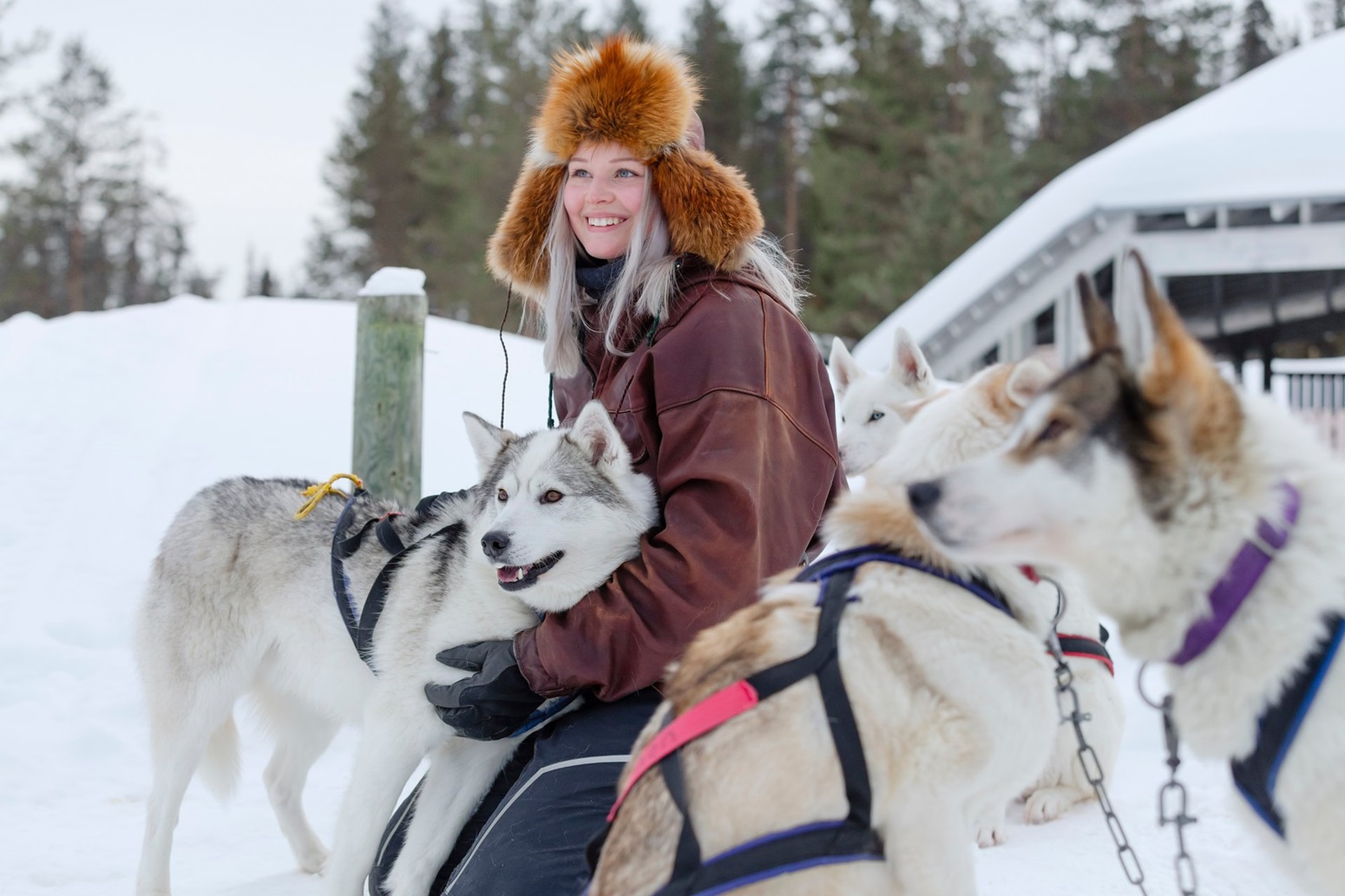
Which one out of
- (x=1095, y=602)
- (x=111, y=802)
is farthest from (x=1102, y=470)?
(x=111, y=802)

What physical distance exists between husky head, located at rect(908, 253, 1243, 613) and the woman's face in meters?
1.62

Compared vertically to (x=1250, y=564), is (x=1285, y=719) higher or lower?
lower

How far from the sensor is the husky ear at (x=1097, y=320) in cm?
162

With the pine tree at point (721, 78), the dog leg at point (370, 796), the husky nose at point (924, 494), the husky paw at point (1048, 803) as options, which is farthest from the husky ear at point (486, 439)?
the pine tree at point (721, 78)

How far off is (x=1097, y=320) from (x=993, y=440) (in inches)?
17.8

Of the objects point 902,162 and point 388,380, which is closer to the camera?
point 388,380

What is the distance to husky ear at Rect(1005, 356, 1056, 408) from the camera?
203cm

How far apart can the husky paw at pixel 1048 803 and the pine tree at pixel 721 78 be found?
2589 cm

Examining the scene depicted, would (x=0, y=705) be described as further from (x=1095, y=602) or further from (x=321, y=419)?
(x=1095, y=602)

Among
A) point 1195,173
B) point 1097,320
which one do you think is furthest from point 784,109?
point 1097,320

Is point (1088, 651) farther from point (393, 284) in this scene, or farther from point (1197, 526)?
point (393, 284)

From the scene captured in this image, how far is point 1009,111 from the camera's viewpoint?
30.3 meters

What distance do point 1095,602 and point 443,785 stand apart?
1984 millimetres

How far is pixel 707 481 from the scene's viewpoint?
256 centimetres
